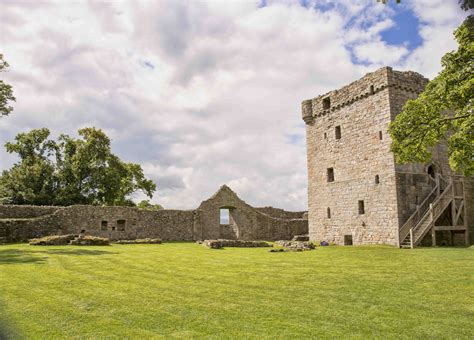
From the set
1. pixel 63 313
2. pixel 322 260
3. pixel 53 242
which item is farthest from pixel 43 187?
pixel 63 313

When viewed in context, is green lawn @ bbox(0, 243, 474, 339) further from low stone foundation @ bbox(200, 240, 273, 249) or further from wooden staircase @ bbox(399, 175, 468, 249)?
low stone foundation @ bbox(200, 240, 273, 249)

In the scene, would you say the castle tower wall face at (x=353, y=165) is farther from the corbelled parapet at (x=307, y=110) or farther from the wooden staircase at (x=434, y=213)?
the wooden staircase at (x=434, y=213)

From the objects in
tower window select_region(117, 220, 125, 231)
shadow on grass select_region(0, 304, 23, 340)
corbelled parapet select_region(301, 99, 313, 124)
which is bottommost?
shadow on grass select_region(0, 304, 23, 340)

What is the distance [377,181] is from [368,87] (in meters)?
5.32

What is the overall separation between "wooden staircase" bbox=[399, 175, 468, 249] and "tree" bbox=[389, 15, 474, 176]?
298 inches

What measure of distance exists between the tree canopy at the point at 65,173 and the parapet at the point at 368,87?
22.0m

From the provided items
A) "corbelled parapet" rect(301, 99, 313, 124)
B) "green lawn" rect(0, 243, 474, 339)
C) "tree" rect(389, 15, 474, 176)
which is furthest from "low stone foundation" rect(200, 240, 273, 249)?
"tree" rect(389, 15, 474, 176)

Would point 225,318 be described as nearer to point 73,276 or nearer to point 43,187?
point 73,276

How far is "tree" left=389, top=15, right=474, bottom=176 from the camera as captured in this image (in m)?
9.76

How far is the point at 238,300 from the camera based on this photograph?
7.37 m

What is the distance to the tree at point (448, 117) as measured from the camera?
9.76 meters

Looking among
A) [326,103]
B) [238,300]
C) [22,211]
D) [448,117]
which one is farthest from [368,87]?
[22,211]

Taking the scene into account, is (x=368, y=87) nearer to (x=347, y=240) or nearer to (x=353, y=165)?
(x=353, y=165)

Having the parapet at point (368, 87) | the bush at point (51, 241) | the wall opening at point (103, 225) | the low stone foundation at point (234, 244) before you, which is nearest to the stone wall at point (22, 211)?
the wall opening at point (103, 225)
